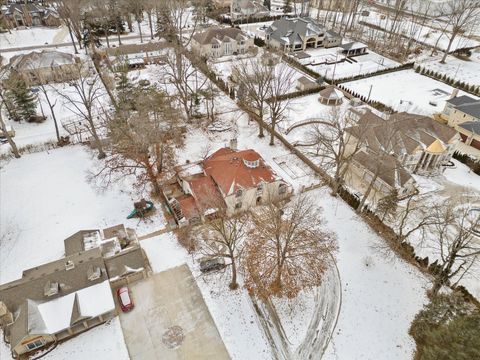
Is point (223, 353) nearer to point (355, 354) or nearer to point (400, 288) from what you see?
point (355, 354)

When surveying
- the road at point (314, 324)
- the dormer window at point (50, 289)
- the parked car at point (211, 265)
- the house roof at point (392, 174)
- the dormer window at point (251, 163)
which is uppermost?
the dormer window at point (251, 163)

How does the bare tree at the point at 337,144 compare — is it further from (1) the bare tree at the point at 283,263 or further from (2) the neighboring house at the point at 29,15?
(2) the neighboring house at the point at 29,15

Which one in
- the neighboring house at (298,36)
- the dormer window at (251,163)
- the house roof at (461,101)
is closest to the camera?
the dormer window at (251,163)

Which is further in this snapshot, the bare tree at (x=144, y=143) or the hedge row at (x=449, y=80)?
the hedge row at (x=449, y=80)

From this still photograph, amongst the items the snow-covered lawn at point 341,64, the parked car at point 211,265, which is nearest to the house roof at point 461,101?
the snow-covered lawn at point 341,64

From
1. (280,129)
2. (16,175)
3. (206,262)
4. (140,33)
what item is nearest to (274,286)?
(206,262)

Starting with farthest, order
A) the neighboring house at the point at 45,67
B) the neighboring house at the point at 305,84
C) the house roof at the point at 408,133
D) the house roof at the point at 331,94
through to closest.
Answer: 1. the neighboring house at the point at 45,67
2. the neighboring house at the point at 305,84
3. the house roof at the point at 331,94
4. the house roof at the point at 408,133

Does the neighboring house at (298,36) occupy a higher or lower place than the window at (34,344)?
higher
